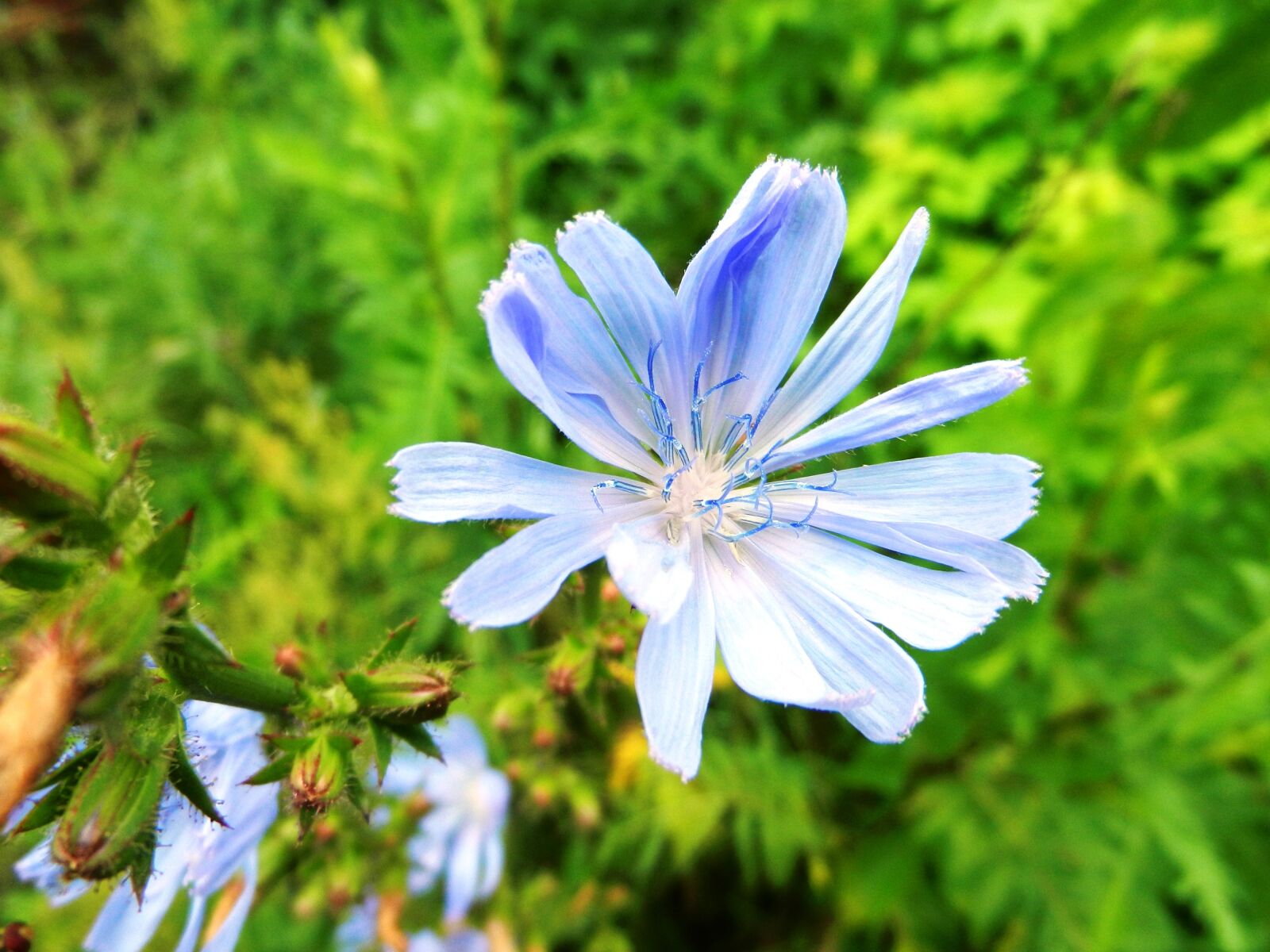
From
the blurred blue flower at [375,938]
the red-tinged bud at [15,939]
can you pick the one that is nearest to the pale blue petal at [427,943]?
the blurred blue flower at [375,938]

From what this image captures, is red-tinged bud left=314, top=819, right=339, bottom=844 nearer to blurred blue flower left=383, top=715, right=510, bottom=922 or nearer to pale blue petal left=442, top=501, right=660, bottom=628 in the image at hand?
blurred blue flower left=383, top=715, right=510, bottom=922

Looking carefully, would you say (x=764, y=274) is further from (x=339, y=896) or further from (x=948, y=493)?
(x=339, y=896)

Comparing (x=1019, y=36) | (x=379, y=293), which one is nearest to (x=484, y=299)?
(x=379, y=293)

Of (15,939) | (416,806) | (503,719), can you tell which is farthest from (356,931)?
(15,939)

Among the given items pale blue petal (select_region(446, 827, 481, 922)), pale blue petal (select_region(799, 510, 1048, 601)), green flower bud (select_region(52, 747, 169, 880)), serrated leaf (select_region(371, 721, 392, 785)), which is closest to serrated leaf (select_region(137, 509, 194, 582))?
green flower bud (select_region(52, 747, 169, 880))

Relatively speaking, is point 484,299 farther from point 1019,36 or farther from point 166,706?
point 1019,36

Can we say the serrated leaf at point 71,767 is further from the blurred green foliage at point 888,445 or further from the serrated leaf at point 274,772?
the blurred green foliage at point 888,445
